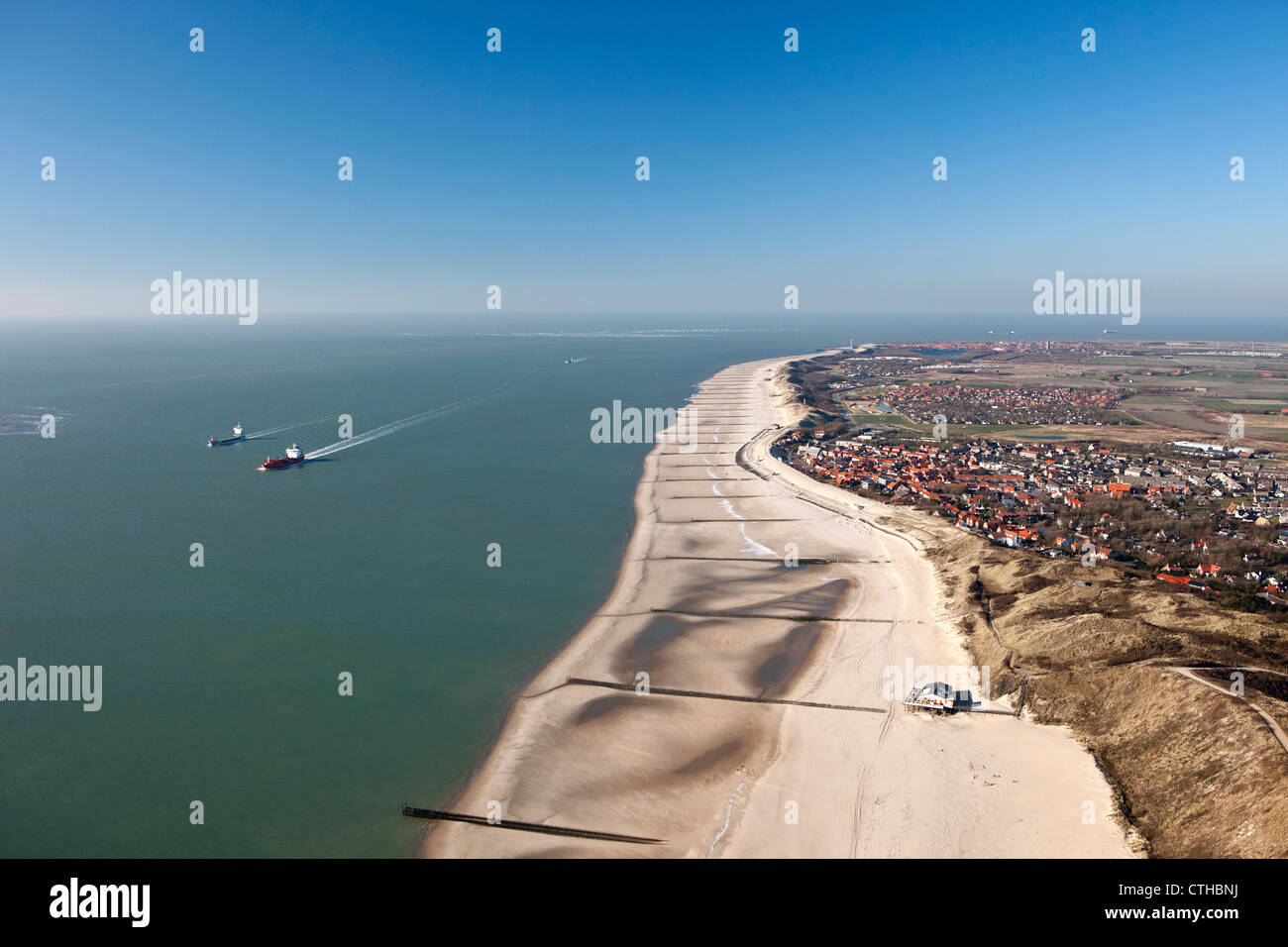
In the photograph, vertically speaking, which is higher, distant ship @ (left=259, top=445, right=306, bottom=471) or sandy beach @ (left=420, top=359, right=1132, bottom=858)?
distant ship @ (left=259, top=445, right=306, bottom=471)

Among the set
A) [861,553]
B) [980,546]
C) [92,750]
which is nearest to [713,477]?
[861,553]

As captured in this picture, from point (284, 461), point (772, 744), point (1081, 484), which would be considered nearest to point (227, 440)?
point (284, 461)

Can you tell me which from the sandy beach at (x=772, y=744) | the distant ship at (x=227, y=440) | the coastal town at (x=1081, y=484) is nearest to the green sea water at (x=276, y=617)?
the distant ship at (x=227, y=440)

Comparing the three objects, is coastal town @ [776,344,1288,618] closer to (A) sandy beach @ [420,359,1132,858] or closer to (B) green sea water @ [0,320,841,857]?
(A) sandy beach @ [420,359,1132,858]

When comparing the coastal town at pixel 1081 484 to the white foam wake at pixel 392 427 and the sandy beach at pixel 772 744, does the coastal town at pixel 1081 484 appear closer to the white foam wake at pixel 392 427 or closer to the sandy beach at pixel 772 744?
the sandy beach at pixel 772 744

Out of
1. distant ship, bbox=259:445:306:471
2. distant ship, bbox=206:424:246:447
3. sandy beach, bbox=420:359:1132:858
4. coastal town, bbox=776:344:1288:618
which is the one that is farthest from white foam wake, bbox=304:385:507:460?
coastal town, bbox=776:344:1288:618

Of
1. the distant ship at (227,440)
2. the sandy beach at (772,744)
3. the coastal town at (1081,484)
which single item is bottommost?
the sandy beach at (772,744)

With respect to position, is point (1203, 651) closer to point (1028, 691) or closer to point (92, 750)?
point (1028, 691)
